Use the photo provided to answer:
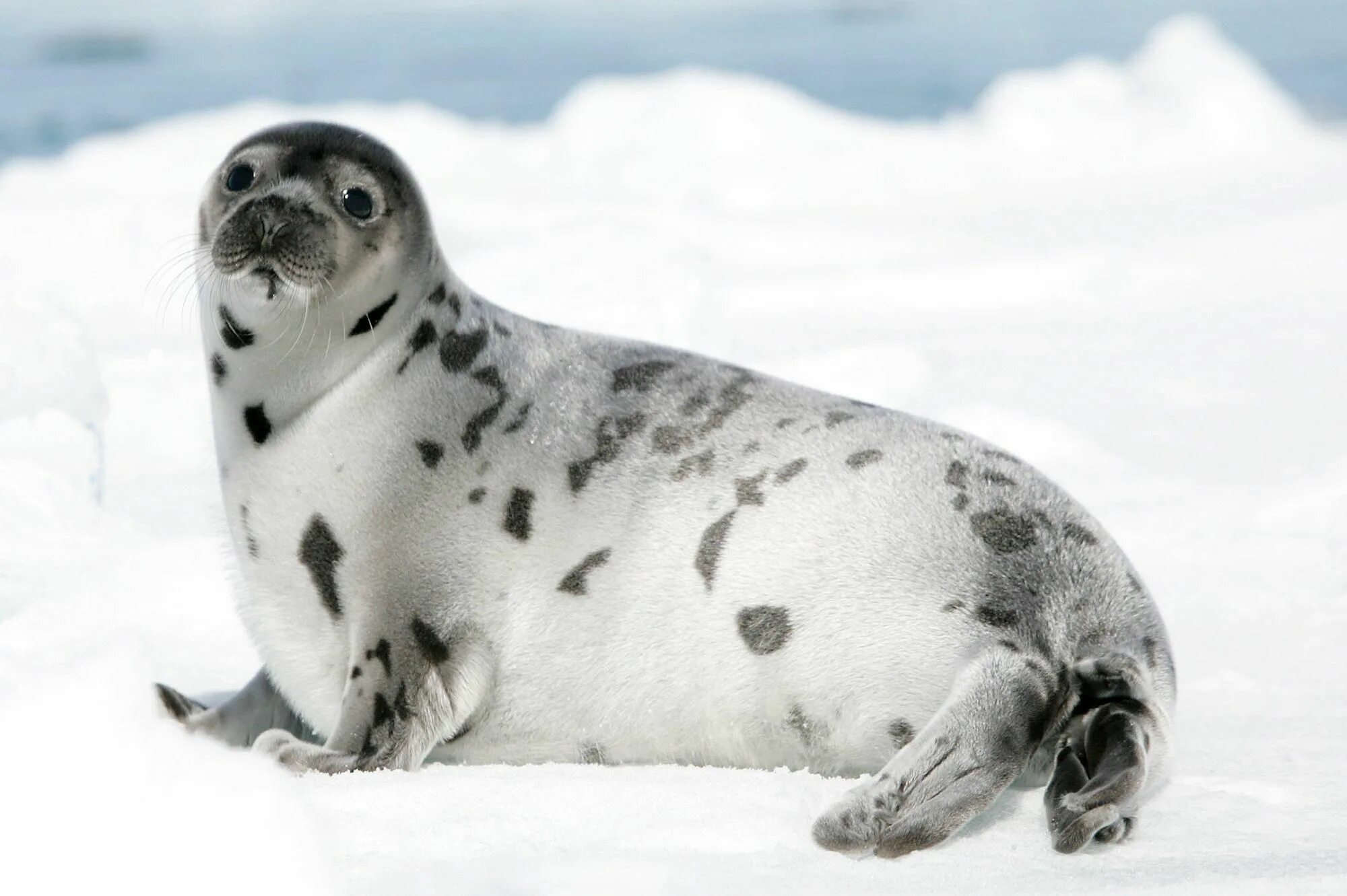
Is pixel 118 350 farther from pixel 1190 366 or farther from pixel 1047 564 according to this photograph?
pixel 1047 564

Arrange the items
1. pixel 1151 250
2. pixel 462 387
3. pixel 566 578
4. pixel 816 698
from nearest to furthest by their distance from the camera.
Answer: pixel 816 698, pixel 566 578, pixel 462 387, pixel 1151 250

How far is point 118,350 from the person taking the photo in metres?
7.56

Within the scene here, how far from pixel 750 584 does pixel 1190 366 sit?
5.37m

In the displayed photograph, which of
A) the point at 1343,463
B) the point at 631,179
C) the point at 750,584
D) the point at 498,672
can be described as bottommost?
the point at 631,179

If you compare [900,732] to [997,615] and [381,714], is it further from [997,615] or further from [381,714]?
[381,714]

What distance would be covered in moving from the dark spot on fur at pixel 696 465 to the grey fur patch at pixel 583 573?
0.67 ft

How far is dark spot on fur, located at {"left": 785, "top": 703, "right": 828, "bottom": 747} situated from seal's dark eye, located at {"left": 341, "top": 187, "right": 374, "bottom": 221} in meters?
1.30

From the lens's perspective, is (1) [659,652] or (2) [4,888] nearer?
(2) [4,888]

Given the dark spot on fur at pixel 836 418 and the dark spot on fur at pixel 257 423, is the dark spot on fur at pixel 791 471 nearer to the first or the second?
the dark spot on fur at pixel 836 418

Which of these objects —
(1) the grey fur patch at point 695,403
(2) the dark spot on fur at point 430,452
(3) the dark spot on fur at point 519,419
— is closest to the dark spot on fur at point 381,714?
(2) the dark spot on fur at point 430,452

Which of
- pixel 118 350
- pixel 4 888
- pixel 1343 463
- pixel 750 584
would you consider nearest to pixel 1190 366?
pixel 1343 463

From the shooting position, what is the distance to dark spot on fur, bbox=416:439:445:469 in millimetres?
3352

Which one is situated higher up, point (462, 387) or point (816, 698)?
point (462, 387)

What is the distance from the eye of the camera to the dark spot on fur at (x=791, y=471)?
127 inches
